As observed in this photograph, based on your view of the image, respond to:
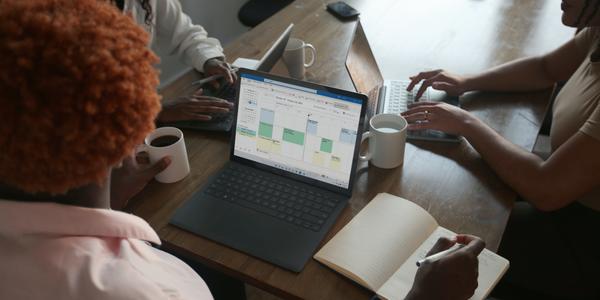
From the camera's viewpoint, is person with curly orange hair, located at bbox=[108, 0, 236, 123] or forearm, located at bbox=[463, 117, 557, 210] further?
person with curly orange hair, located at bbox=[108, 0, 236, 123]

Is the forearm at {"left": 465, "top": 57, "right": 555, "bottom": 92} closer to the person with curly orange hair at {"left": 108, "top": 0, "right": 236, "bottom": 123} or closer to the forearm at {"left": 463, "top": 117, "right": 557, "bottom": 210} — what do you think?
the forearm at {"left": 463, "top": 117, "right": 557, "bottom": 210}

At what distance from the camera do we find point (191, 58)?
5.32 ft

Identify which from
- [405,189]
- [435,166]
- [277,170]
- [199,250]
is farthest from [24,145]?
[435,166]

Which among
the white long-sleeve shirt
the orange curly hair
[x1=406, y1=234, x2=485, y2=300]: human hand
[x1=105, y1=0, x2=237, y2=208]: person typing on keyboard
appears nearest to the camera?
the orange curly hair

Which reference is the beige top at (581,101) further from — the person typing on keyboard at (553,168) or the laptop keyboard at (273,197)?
the laptop keyboard at (273,197)

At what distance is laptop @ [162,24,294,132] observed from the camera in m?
1.24

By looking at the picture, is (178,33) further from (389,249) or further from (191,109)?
(389,249)

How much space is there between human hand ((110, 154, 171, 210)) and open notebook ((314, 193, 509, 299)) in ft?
1.34

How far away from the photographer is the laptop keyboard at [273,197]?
1.01 metres

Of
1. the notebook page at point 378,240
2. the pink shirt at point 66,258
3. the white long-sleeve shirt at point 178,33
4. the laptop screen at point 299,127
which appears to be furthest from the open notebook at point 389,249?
the white long-sleeve shirt at point 178,33

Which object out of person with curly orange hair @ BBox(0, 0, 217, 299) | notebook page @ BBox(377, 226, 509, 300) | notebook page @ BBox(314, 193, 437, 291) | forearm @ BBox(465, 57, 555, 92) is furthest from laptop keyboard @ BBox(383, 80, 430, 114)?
person with curly orange hair @ BBox(0, 0, 217, 299)

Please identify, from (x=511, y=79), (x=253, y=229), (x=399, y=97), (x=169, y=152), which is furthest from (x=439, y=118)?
(x=169, y=152)

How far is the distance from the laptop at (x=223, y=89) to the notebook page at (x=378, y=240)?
17.3 inches

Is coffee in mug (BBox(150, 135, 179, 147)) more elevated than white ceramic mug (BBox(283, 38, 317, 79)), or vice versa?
white ceramic mug (BBox(283, 38, 317, 79))
